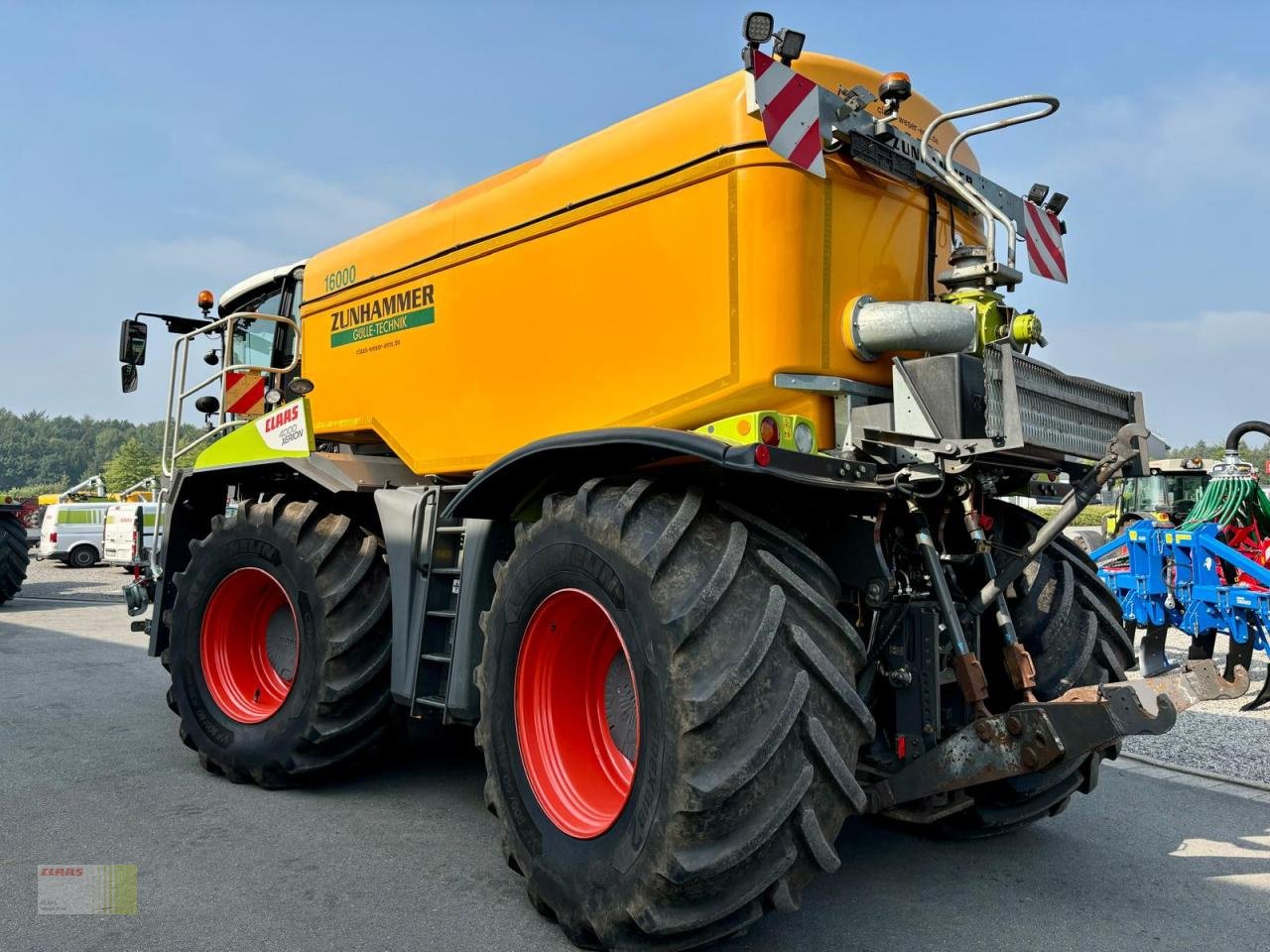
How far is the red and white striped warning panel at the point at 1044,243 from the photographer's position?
438cm

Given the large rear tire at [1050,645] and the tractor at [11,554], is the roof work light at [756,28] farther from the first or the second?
the tractor at [11,554]

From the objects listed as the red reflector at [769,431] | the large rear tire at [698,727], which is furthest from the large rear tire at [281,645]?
the red reflector at [769,431]

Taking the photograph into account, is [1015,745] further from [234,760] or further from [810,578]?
[234,760]

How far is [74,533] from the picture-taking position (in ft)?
81.0

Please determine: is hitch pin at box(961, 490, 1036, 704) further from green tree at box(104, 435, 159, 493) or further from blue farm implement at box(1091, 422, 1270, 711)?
green tree at box(104, 435, 159, 493)

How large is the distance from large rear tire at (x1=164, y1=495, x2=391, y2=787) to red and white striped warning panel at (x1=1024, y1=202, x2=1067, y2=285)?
3.41 metres

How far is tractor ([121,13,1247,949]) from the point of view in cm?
280

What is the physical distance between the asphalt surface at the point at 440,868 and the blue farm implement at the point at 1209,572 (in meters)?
3.40

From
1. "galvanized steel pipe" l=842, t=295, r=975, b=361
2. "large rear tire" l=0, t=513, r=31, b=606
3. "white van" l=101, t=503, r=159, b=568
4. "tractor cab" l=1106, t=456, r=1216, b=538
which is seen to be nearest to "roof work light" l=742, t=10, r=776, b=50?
"galvanized steel pipe" l=842, t=295, r=975, b=361

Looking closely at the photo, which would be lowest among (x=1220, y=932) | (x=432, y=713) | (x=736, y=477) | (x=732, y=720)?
(x=1220, y=932)

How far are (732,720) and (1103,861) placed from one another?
227cm

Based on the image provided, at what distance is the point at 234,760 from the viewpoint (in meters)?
4.92

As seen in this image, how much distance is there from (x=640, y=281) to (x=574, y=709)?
1.64m

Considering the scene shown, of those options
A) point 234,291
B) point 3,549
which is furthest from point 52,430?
point 234,291
